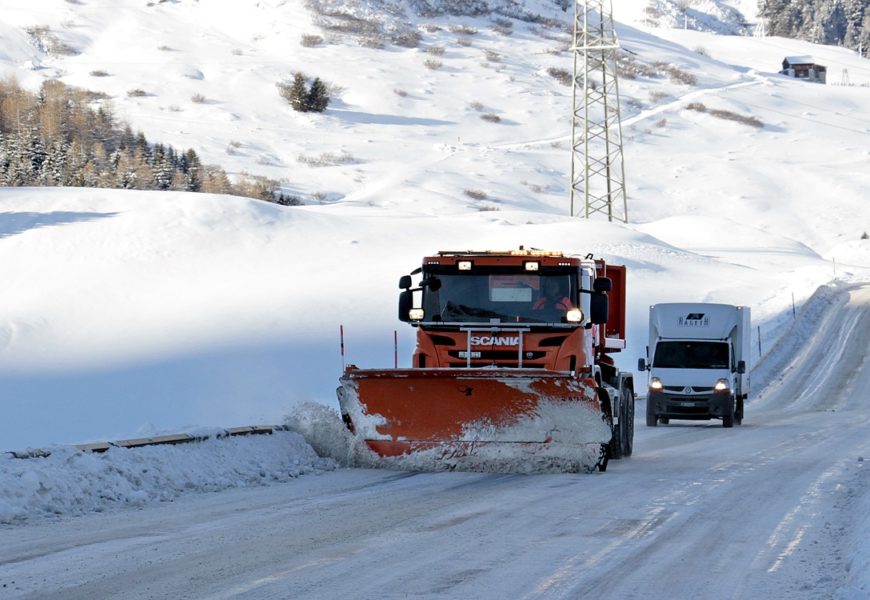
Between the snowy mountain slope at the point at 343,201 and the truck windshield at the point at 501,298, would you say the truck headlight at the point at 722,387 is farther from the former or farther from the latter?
the truck windshield at the point at 501,298

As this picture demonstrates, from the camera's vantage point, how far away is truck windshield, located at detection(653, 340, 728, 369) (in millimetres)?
28062

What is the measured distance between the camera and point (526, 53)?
13250 cm

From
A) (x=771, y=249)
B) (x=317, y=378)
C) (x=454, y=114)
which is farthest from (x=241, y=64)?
(x=317, y=378)

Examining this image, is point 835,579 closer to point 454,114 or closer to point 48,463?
point 48,463

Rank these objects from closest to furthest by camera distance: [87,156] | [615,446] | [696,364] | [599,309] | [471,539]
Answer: [471,539]
[599,309]
[615,446]
[696,364]
[87,156]

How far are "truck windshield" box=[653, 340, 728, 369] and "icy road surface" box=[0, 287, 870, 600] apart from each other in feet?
37.0

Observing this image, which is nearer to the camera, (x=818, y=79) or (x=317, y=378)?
(x=317, y=378)

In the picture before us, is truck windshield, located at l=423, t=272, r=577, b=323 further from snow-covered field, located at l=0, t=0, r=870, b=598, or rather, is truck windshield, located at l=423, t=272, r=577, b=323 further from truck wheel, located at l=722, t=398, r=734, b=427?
truck wheel, located at l=722, t=398, r=734, b=427

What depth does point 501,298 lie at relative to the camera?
1573 centimetres

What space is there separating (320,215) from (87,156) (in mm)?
31339

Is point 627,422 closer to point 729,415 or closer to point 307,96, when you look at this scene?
point 729,415

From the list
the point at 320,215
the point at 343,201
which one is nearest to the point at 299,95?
the point at 343,201

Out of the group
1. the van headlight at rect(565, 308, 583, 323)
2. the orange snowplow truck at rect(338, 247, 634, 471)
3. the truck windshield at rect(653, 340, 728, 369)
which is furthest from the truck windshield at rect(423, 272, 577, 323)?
the truck windshield at rect(653, 340, 728, 369)

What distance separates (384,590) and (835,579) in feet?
10.1
